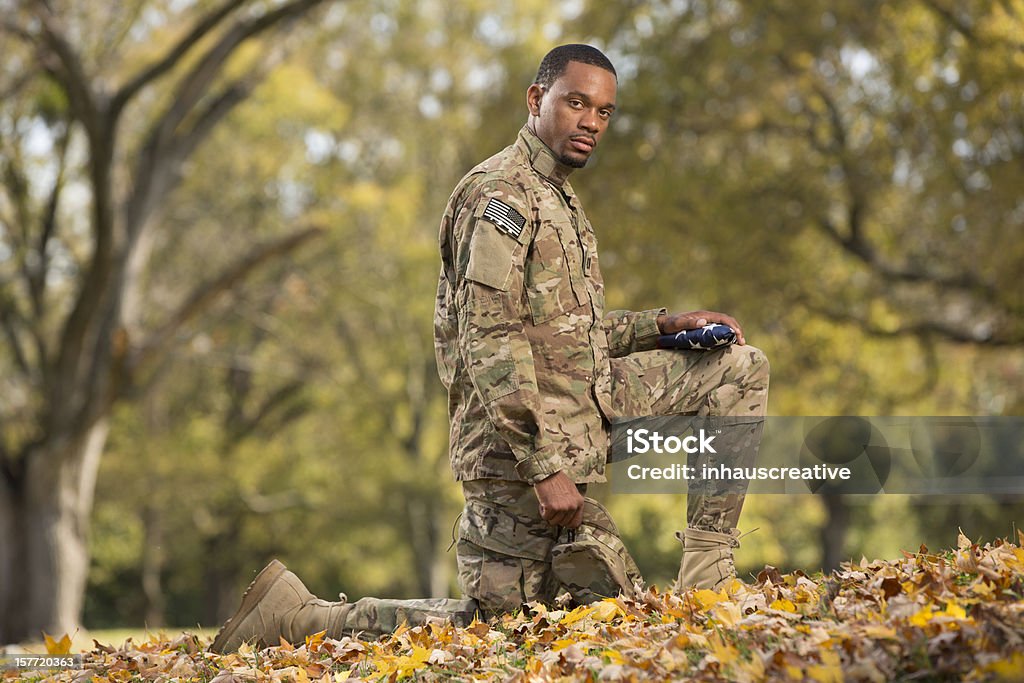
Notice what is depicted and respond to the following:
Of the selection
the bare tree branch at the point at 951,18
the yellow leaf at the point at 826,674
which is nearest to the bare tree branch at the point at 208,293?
the bare tree branch at the point at 951,18

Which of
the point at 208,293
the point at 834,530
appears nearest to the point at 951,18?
the point at 208,293

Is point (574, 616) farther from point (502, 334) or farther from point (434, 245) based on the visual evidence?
point (434, 245)

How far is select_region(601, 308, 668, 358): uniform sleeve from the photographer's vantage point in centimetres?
505

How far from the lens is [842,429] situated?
5.36 metres

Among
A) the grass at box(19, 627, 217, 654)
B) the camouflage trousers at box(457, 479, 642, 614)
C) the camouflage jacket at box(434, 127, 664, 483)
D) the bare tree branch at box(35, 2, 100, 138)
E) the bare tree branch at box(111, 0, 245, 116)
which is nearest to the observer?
the camouflage jacket at box(434, 127, 664, 483)

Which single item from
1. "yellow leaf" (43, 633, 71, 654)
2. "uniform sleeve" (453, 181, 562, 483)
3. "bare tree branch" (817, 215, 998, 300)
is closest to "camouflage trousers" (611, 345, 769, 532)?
"uniform sleeve" (453, 181, 562, 483)

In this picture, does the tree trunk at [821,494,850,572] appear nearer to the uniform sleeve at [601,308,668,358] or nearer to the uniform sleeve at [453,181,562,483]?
the uniform sleeve at [601,308,668,358]

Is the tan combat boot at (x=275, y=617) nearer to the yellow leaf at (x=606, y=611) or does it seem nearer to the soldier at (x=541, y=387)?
the soldier at (x=541, y=387)

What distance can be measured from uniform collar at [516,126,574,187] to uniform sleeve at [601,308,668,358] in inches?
25.6

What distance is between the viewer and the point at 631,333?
505cm

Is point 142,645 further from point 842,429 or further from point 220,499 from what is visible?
point 220,499

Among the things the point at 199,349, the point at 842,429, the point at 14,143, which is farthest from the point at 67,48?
the point at 842,429

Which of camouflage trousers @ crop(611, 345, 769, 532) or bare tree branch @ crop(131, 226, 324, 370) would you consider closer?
camouflage trousers @ crop(611, 345, 769, 532)

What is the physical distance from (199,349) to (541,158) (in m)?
15.4
